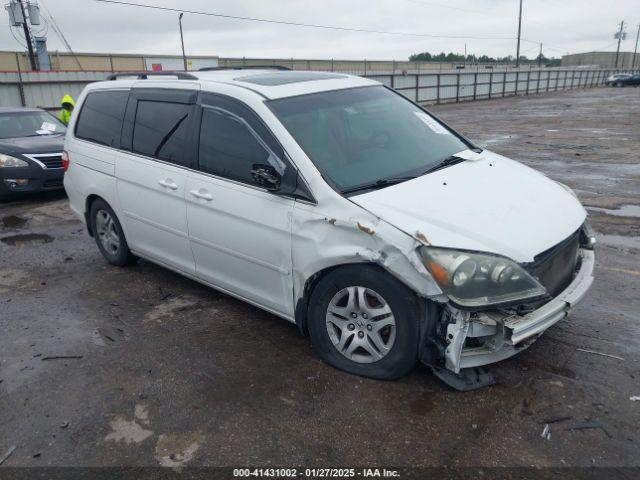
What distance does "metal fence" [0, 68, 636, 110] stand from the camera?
17.5 meters

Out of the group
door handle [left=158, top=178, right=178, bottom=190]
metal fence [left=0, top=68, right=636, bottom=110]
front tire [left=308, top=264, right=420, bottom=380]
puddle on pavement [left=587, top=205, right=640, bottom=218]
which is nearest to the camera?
front tire [left=308, top=264, right=420, bottom=380]

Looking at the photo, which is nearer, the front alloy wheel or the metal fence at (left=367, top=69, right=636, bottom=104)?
the front alloy wheel

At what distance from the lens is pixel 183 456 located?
2.70 meters

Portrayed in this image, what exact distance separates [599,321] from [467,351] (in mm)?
1594

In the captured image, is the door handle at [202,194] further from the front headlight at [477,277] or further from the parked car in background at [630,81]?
the parked car in background at [630,81]

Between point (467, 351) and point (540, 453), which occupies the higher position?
point (467, 351)

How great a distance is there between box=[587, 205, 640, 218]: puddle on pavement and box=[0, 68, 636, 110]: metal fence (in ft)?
14.7

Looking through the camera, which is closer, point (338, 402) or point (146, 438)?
point (146, 438)

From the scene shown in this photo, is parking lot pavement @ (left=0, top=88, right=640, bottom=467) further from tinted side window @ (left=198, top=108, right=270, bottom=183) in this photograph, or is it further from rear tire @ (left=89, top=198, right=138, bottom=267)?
tinted side window @ (left=198, top=108, right=270, bottom=183)

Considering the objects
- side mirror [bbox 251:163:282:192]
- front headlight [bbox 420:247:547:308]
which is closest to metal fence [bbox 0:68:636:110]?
side mirror [bbox 251:163:282:192]

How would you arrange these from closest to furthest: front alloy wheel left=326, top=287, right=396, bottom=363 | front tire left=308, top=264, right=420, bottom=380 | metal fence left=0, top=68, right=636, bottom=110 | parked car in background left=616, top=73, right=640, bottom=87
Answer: front tire left=308, top=264, right=420, bottom=380 < front alloy wheel left=326, top=287, right=396, bottom=363 < metal fence left=0, top=68, right=636, bottom=110 < parked car in background left=616, top=73, right=640, bottom=87

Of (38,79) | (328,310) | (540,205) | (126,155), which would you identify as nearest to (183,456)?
(328,310)

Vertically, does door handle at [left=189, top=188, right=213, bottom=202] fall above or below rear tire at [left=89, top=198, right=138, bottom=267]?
above

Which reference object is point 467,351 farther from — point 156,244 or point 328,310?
point 156,244
